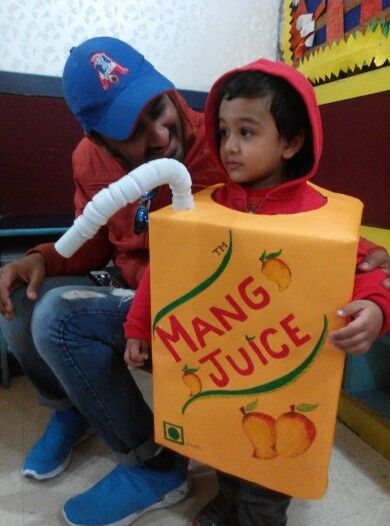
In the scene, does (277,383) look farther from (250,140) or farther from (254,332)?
(250,140)

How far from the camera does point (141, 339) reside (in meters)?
0.70

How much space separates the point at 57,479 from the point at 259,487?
0.43 meters

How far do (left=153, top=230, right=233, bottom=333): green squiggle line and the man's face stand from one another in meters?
0.28

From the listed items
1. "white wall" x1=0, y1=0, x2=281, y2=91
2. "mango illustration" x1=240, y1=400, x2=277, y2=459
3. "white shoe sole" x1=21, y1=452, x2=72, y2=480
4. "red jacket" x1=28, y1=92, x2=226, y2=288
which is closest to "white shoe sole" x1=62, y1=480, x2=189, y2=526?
"white shoe sole" x1=21, y1=452, x2=72, y2=480

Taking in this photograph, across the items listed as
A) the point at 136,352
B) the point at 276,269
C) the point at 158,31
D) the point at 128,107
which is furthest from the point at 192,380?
the point at 158,31

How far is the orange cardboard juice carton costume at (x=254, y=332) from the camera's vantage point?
53 cm

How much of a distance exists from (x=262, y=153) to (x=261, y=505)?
515 millimetres

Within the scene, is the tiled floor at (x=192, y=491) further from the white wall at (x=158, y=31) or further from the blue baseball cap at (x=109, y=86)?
the white wall at (x=158, y=31)

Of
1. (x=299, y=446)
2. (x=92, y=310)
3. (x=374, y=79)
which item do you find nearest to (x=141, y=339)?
(x=92, y=310)

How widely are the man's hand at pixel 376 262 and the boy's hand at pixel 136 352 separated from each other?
13.3 inches

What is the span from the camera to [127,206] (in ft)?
2.77

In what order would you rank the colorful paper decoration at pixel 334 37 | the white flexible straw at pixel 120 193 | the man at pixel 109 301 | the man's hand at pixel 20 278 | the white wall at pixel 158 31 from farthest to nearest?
the white wall at pixel 158 31 < the colorful paper decoration at pixel 334 37 < the man's hand at pixel 20 278 < the man at pixel 109 301 < the white flexible straw at pixel 120 193

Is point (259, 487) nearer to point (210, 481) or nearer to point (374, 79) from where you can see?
point (210, 481)

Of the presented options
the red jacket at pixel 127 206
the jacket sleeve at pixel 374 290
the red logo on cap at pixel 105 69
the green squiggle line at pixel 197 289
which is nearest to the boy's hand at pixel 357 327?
the jacket sleeve at pixel 374 290
